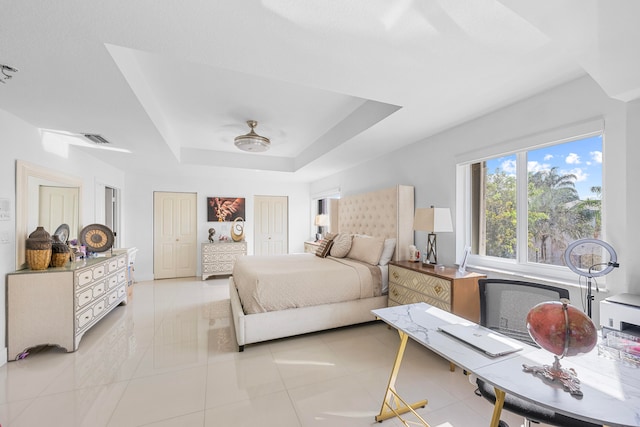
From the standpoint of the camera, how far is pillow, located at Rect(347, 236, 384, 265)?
348 cm

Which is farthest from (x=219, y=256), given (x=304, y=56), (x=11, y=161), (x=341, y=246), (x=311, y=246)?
(x=304, y=56)

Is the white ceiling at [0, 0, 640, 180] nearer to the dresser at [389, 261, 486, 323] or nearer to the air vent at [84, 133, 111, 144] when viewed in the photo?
the air vent at [84, 133, 111, 144]

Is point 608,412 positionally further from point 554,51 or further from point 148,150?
point 148,150

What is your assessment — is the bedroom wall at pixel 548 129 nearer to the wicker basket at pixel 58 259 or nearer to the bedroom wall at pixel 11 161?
the wicker basket at pixel 58 259

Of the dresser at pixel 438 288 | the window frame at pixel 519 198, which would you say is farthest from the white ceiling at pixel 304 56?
the dresser at pixel 438 288

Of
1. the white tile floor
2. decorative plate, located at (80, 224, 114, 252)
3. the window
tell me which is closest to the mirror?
decorative plate, located at (80, 224, 114, 252)

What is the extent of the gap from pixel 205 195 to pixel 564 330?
6.45m

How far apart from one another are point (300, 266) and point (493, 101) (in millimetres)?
2638

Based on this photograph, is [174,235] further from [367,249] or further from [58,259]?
[367,249]

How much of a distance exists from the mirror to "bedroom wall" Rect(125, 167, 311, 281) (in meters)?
1.94

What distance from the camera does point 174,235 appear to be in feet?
19.7

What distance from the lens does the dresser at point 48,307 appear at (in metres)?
2.47

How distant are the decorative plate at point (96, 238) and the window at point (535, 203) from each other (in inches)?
188

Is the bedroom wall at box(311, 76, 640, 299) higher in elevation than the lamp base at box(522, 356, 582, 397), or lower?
higher
